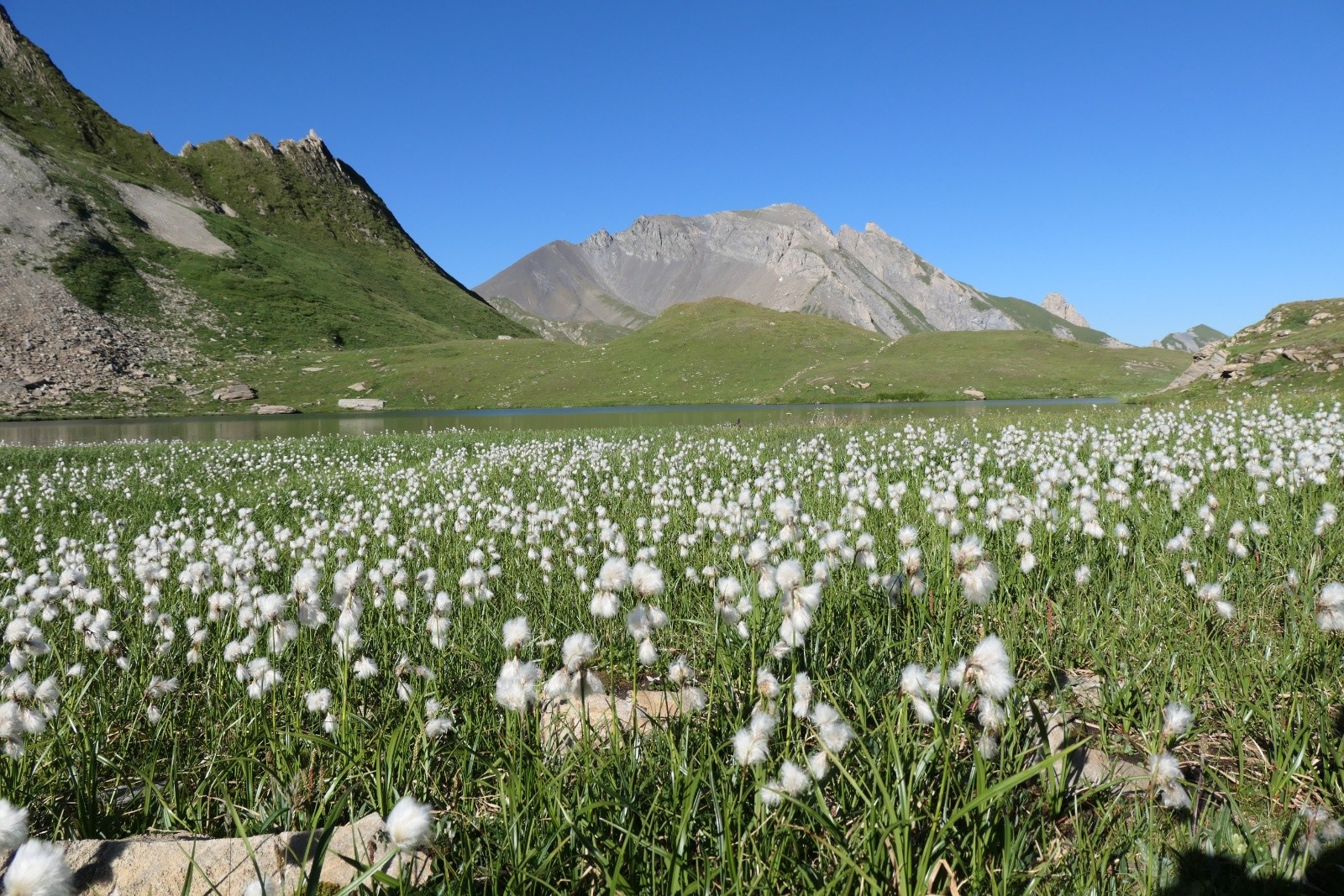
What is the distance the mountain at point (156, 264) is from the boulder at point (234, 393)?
28.1 feet

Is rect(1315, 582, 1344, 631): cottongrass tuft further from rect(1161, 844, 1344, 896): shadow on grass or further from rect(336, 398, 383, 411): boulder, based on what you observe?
rect(336, 398, 383, 411): boulder

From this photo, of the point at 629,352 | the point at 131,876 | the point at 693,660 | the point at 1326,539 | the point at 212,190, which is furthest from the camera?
the point at 212,190

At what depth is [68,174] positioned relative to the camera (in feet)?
390

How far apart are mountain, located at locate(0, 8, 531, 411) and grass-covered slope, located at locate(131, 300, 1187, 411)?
48.1 feet

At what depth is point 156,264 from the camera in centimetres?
11550

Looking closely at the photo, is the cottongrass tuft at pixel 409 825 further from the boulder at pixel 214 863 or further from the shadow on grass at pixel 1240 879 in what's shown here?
the shadow on grass at pixel 1240 879

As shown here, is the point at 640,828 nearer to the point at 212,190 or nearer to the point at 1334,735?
the point at 1334,735

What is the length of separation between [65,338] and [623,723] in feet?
370

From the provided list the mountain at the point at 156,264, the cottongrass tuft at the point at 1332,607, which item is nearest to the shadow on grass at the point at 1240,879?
the cottongrass tuft at the point at 1332,607

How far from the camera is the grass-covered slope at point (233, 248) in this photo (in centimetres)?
10644

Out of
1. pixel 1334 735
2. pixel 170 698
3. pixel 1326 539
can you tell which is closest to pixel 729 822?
pixel 1334 735

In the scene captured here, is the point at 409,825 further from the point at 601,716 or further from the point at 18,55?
the point at 18,55

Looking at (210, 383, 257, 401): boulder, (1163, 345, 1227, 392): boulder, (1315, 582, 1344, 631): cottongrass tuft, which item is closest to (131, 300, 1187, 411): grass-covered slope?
(210, 383, 257, 401): boulder

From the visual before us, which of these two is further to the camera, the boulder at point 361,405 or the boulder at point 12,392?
the boulder at point 361,405
